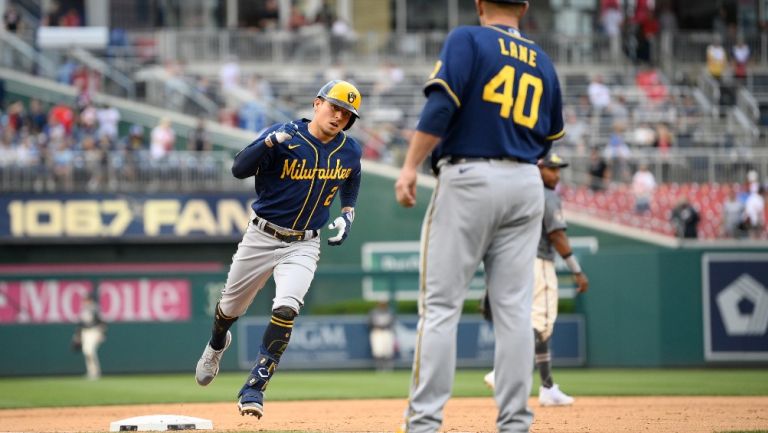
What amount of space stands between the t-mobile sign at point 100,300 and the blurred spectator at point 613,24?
46.0 feet

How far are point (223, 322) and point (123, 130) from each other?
58.6ft

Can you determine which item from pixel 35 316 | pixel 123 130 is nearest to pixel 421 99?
pixel 123 130

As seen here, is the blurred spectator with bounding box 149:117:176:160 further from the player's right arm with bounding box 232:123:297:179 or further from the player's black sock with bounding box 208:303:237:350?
the player's right arm with bounding box 232:123:297:179

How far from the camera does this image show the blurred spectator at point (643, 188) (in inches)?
922

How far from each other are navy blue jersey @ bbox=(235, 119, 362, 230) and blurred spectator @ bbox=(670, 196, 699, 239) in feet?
45.4

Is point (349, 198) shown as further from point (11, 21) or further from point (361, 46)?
point (361, 46)

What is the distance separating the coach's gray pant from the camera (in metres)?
6.28

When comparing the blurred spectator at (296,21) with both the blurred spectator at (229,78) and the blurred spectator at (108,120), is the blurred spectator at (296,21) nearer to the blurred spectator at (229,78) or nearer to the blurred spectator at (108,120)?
the blurred spectator at (229,78)

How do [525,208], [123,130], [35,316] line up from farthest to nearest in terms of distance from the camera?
[123,130] → [35,316] → [525,208]

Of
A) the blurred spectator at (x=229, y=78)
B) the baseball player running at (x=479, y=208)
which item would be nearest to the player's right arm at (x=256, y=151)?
the baseball player running at (x=479, y=208)

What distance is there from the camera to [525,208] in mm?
6441

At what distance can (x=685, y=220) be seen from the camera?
21766 millimetres

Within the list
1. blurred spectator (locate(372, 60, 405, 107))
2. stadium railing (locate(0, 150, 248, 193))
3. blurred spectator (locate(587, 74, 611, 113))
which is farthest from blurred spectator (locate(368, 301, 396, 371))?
blurred spectator (locate(587, 74, 611, 113))

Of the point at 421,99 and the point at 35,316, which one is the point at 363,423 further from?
the point at 421,99
